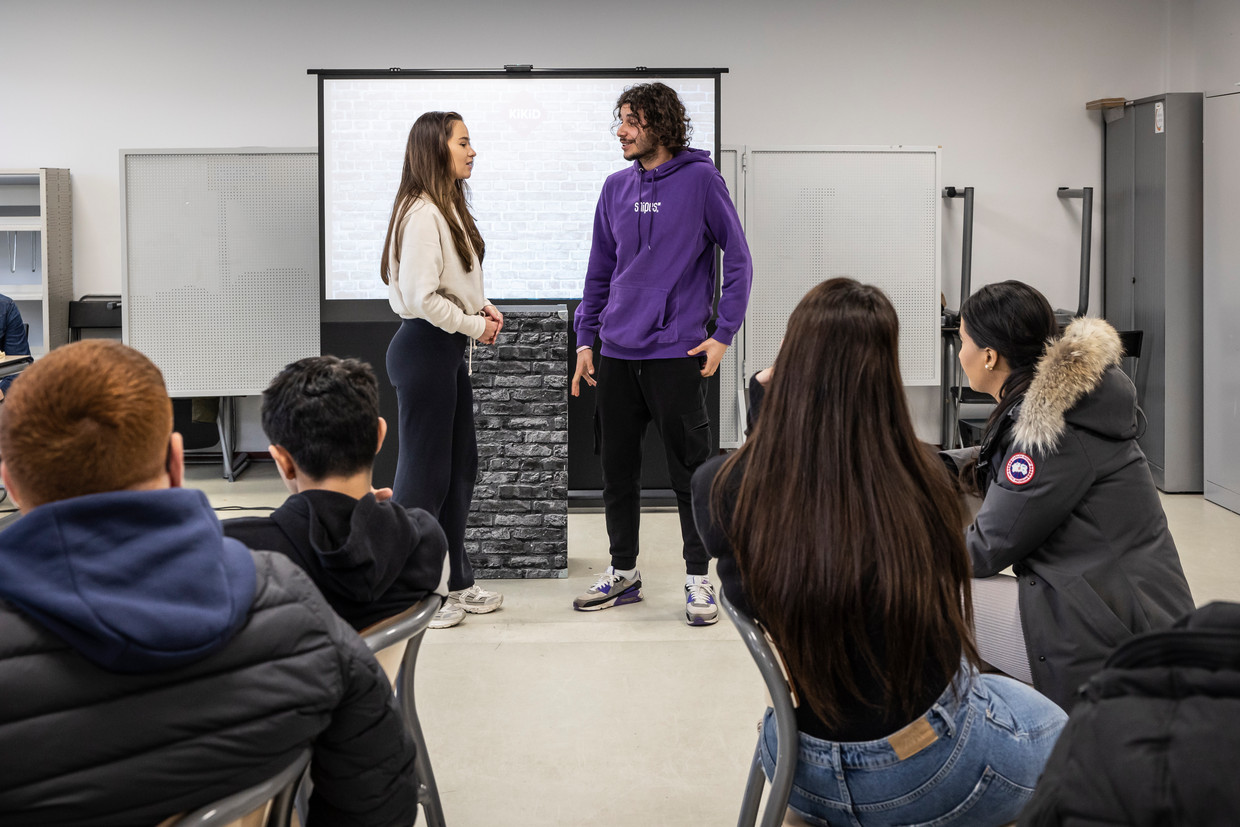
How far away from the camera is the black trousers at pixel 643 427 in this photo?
2895 millimetres

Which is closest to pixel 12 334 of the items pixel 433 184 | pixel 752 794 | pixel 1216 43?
pixel 433 184

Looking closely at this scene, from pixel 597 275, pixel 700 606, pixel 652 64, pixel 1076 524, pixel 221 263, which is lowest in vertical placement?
pixel 700 606

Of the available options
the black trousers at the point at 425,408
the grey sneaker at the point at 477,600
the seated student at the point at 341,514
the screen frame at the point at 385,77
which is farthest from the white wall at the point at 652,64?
the seated student at the point at 341,514

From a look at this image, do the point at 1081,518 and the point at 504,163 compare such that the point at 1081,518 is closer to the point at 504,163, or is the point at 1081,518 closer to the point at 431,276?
the point at 431,276

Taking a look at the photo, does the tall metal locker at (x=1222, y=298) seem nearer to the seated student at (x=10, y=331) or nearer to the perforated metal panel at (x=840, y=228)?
the perforated metal panel at (x=840, y=228)

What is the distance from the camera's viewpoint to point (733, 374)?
4.79 meters

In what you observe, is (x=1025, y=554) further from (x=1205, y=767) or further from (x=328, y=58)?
(x=328, y=58)

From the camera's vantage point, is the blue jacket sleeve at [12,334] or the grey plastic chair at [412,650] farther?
the blue jacket sleeve at [12,334]

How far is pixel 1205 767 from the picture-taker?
22.3 inches

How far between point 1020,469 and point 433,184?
1.78 metres

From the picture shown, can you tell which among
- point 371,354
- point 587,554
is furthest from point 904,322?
point 371,354

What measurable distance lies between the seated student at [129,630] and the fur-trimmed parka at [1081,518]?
117 centimetres

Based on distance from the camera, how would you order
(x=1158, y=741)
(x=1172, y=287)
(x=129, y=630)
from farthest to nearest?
(x=1172, y=287)
(x=129, y=630)
(x=1158, y=741)

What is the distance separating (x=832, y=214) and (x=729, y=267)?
7.00 feet
